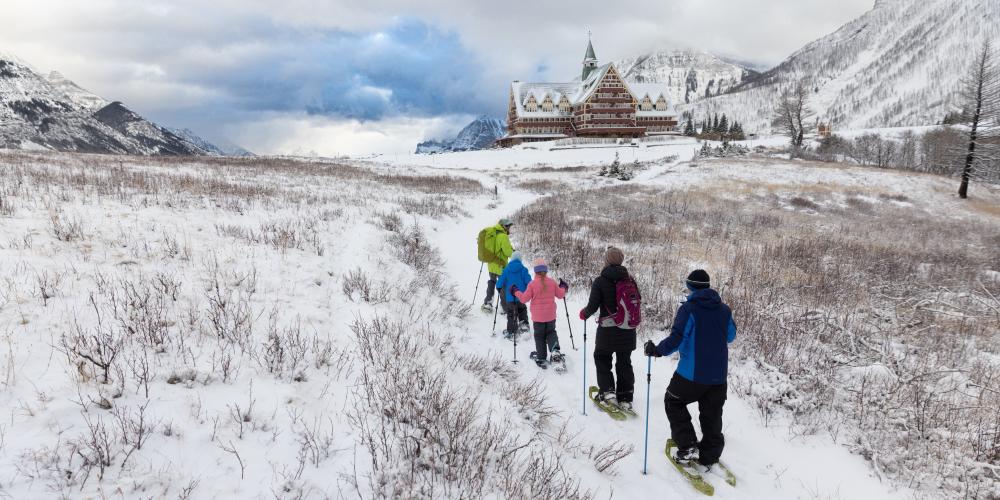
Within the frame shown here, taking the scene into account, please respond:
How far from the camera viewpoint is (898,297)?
9.12 meters

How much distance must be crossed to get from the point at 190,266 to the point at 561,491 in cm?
670

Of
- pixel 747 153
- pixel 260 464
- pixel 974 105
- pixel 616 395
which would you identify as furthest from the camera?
pixel 747 153

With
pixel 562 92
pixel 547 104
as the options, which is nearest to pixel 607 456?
pixel 547 104

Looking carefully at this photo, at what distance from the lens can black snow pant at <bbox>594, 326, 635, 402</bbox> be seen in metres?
5.39

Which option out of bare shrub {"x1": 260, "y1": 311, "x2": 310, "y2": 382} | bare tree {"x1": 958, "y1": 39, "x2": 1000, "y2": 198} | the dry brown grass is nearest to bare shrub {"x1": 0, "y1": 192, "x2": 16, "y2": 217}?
bare shrub {"x1": 260, "y1": 311, "x2": 310, "y2": 382}

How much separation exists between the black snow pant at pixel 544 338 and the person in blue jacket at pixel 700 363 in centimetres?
230

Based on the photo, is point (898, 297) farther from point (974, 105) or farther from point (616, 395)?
point (974, 105)

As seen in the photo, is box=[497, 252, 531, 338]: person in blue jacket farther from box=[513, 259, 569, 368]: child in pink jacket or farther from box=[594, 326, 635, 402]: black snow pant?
box=[594, 326, 635, 402]: black snow pant

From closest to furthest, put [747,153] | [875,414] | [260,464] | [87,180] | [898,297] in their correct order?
1. [260,464]
2. [875,414]
3. [898,297]
4. [87,180]
5. [747,153]

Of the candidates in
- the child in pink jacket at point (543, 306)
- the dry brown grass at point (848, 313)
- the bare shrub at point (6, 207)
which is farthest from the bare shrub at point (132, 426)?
the bare shrub at point (6, 207)

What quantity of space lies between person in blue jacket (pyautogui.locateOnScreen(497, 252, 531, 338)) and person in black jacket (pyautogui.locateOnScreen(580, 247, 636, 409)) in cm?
178

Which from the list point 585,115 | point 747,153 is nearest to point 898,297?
point 747,153

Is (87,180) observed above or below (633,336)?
above

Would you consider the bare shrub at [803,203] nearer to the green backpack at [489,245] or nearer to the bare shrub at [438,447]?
the green backpack at [489,245]
